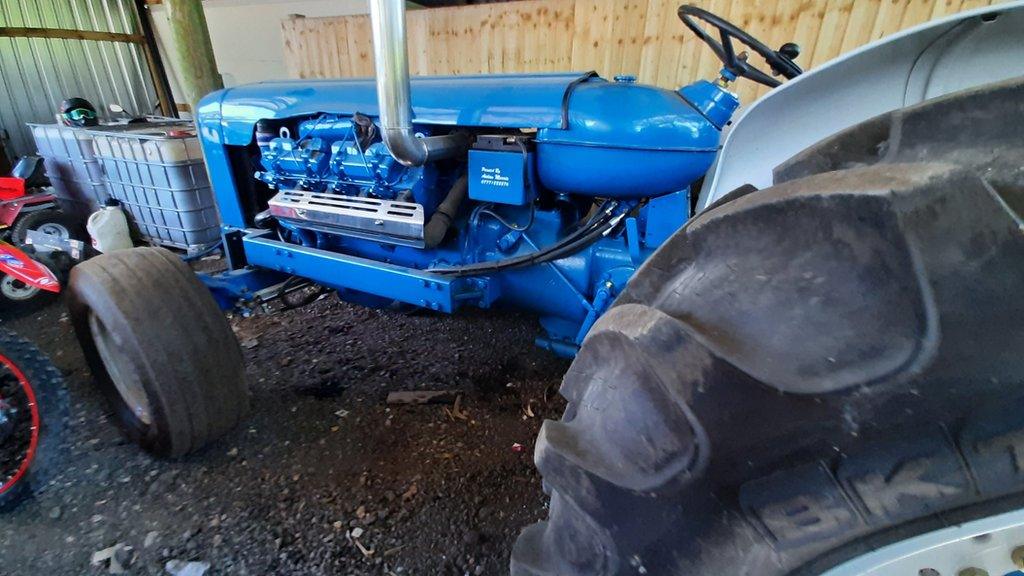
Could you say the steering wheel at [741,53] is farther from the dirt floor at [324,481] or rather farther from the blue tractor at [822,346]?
the dirt floor at [324,481]

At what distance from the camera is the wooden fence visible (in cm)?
366

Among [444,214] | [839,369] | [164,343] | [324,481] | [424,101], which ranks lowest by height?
[324,481]

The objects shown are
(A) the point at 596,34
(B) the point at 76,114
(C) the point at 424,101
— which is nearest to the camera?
(C) the point at 424,101

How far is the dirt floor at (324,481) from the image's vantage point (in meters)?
1.59

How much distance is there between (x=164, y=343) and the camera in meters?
→ 1.68

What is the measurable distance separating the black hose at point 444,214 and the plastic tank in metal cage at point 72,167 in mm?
3218

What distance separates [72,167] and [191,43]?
136cm

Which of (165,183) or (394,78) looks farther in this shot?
(165,183)

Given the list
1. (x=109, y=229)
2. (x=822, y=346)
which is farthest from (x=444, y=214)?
(x=109, y=229)

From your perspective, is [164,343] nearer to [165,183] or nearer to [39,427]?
[39,427]

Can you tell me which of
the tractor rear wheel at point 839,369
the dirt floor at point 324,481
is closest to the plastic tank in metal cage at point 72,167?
the dirt floor at point 324,481

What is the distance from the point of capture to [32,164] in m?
4.50

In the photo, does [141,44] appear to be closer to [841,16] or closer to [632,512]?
[841,16]

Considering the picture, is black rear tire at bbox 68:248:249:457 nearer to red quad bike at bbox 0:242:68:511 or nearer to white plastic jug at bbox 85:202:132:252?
red quad bike at bbox 0:242:68:511
